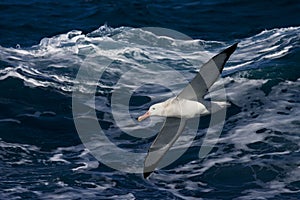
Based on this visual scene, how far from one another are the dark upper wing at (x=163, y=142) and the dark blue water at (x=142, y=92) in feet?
4.57

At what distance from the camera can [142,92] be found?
20.3m

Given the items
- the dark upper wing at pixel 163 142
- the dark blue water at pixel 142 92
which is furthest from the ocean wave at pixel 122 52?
the dark upper wing at pixel 163 142

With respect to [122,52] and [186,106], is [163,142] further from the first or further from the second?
[122,52]

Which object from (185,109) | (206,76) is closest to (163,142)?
(185,109)

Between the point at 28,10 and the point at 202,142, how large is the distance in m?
12.6

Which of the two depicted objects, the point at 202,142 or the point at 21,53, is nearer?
the point at 202,142

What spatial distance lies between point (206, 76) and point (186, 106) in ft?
2.82

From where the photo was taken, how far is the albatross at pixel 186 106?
13680mm

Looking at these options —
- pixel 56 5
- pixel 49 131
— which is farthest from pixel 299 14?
pixel 49 131

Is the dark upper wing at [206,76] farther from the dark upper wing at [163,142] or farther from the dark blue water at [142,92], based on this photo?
the dark blue water at [142,92]

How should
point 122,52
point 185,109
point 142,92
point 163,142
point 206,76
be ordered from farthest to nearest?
point 122,52 < point 142,92 < point 185,109 < point 206,76 < point 163,142

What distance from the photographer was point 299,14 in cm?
2506

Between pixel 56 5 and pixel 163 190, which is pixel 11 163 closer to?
pixel 163 190

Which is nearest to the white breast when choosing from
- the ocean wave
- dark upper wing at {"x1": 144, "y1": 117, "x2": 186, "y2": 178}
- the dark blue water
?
dark upper wing at {"x1": 144, "y1": 117, "x2": 186, "y2": 178}
